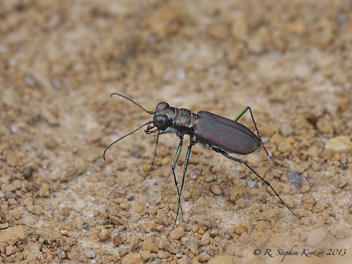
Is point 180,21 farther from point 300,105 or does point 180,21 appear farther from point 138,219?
point 138,219

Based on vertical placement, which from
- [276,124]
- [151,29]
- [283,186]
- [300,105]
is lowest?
[283,186]

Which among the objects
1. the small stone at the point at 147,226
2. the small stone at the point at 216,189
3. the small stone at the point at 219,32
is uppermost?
the small stone at the point at 219,32

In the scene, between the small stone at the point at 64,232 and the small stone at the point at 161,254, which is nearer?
the small stone at the point at 161,254

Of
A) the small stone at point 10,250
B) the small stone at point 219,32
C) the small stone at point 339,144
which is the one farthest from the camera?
the small stone at point 219,32

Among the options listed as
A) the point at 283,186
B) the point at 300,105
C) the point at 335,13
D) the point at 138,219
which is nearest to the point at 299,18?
the point at 335,13

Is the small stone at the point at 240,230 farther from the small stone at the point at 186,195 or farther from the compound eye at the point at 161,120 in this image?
the compound eye at the point at 161,120

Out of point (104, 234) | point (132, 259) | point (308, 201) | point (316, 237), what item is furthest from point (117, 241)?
point (308, 201)

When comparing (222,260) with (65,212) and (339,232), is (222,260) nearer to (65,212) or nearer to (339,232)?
(339,232)

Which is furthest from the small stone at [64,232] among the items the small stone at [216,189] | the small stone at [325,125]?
the small stone at [325,125]
